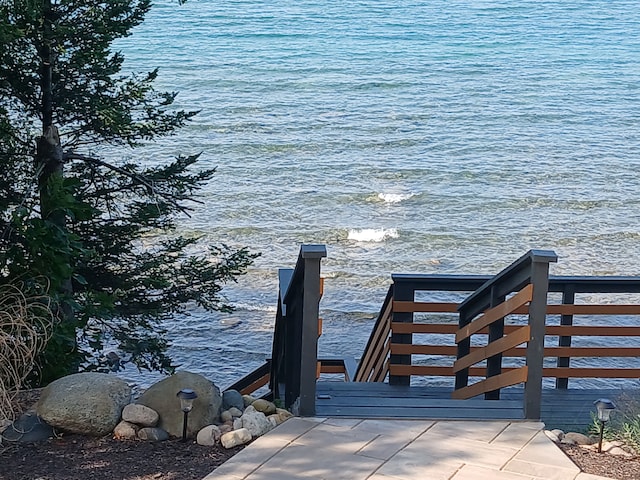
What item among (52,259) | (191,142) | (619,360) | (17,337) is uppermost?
(191,142)

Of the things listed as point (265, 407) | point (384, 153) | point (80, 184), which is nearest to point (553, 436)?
point (265, 407)

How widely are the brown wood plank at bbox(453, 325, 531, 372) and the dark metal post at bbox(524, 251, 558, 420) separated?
0.06 metres

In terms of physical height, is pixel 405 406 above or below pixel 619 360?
above

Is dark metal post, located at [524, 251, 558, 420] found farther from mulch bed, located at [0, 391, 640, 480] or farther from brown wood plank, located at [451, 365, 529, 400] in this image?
mulch bed, located at [0, 391, 640, 480]

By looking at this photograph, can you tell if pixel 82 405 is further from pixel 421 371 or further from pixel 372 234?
pixel 372 234

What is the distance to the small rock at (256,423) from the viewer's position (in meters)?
4.97

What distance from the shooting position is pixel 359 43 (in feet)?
118

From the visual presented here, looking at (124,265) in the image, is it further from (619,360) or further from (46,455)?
(619,360)

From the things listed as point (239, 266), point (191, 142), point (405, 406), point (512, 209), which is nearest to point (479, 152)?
point (512, 209)

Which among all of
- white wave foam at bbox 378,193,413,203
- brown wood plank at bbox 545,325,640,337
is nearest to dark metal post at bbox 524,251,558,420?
brown wood plank at bbox 545,325,640,337

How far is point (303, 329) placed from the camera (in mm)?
5020

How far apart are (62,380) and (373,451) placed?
67.9 inches

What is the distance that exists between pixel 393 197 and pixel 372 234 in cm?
203

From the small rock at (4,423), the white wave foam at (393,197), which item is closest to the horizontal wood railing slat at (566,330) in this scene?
the small rock at (4,423)
